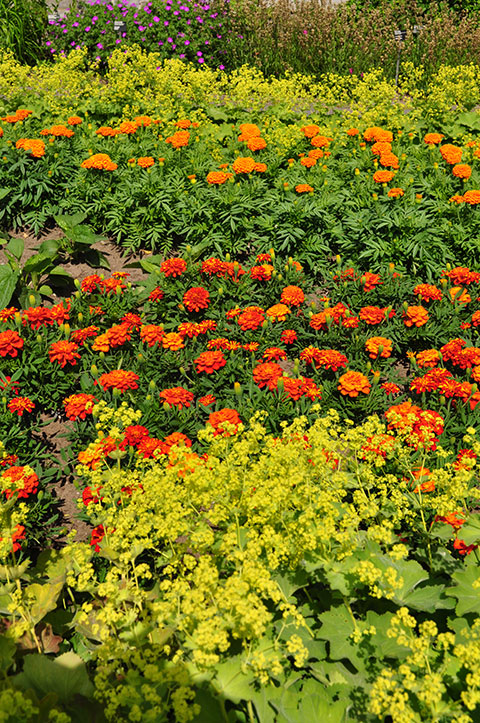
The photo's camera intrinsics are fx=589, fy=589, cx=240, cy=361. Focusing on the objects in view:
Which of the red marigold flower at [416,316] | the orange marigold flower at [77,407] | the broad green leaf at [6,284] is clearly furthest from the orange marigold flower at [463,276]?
the broad green leaf at [6,284]

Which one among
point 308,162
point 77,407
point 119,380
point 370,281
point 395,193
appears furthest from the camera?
point 308,162

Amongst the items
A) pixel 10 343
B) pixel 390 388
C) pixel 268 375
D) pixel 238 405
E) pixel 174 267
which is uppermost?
pixel 174 267

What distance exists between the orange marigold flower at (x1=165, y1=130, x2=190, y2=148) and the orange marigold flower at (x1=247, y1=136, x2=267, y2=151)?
2.10 feet

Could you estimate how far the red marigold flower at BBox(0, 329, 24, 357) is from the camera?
4.02m

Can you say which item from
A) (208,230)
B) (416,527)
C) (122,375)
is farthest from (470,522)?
(208,230)

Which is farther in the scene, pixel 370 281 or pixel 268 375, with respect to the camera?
pixel 370 281

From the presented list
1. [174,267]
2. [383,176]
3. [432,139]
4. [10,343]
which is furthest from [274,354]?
[432,139]

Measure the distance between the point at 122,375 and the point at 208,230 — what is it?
2046 millimetres

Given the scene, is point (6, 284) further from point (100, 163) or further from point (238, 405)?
point (238, 405)

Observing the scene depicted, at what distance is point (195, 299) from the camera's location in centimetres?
442

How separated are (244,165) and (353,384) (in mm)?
2747

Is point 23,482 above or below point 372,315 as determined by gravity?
below

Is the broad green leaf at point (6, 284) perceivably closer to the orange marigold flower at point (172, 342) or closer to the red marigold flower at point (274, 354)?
the orange marigold flower at point (172, 342)

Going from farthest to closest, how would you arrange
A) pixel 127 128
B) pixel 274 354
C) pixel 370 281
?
pixel 127 128 < pixel 370 281 < pixel 274 354
